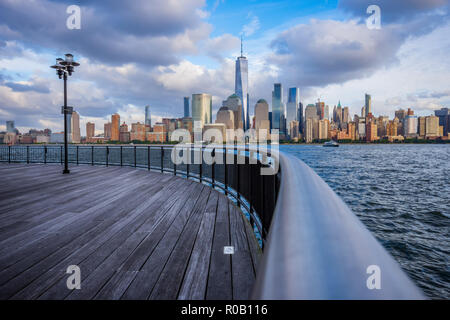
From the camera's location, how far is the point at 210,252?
3006mm

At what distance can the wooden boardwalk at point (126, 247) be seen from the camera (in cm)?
228

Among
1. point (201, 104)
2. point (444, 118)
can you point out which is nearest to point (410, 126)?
point (444, 118)

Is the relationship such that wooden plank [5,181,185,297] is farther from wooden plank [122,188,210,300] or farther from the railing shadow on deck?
the railing shadow on deck

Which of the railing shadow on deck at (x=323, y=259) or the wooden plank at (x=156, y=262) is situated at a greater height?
the railing shadow on deck at (x=323, y=259)

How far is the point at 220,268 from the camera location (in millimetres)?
2623

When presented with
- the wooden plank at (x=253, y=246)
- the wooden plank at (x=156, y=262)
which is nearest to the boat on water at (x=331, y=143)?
the wooden plank at (x=156, y=262)

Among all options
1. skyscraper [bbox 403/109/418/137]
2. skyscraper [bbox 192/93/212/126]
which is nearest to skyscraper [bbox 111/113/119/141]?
skyscraper [bbox 192/93/212/126]

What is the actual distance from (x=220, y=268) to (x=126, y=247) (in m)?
1.30

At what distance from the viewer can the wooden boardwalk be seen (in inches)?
89.7

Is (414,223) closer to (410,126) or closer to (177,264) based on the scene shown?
(177,264)

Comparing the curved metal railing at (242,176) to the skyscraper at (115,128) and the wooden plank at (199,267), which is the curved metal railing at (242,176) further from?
the skyscraper at (115,128)

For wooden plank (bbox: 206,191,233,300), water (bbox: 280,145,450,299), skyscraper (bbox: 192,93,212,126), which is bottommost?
water (bbox: 280,145,450,299)
